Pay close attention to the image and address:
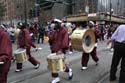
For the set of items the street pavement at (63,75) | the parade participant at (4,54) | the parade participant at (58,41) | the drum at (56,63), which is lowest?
the street pavement at (63,75)

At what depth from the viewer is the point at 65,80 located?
10.8 m

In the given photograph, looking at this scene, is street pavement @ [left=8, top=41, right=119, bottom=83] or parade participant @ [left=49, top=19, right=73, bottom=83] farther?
street pavement @ [left=8, top=41, right=119, bottom=83]

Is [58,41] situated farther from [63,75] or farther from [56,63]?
[63,75]

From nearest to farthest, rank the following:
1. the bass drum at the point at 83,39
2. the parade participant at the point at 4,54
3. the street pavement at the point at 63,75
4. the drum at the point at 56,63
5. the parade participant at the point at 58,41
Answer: the parade participant at the point at 4,54, the drum at the point at 56,63, the parade participant at the point at 58,41, the street pavement at the point at 63,75, the bass drum at the point at 83,39

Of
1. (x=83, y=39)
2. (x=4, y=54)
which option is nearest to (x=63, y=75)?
(x=83, y=39)

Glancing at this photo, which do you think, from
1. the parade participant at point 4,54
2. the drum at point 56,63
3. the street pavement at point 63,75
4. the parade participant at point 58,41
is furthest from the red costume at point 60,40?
the parade participant at point 4,54

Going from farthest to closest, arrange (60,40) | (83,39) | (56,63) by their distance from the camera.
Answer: (83,39) → (60,40) → (56,63)

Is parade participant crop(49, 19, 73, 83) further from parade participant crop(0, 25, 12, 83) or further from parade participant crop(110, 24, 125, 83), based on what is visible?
parade participant crop(0, 25, 12, 83)

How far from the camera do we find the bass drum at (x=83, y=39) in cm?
1197

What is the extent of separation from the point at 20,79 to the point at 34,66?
8.09 ft

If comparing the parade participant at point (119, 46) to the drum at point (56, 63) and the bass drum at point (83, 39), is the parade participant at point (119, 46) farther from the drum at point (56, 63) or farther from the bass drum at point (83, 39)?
the bass drum at point (83, 39)

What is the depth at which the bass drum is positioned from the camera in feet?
39.3

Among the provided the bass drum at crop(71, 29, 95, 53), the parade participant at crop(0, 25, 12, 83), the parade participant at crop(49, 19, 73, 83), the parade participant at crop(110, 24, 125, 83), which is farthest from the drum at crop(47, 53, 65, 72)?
the parade participant at crop(0, 25, 12, 83)

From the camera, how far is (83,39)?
39.5 feet
